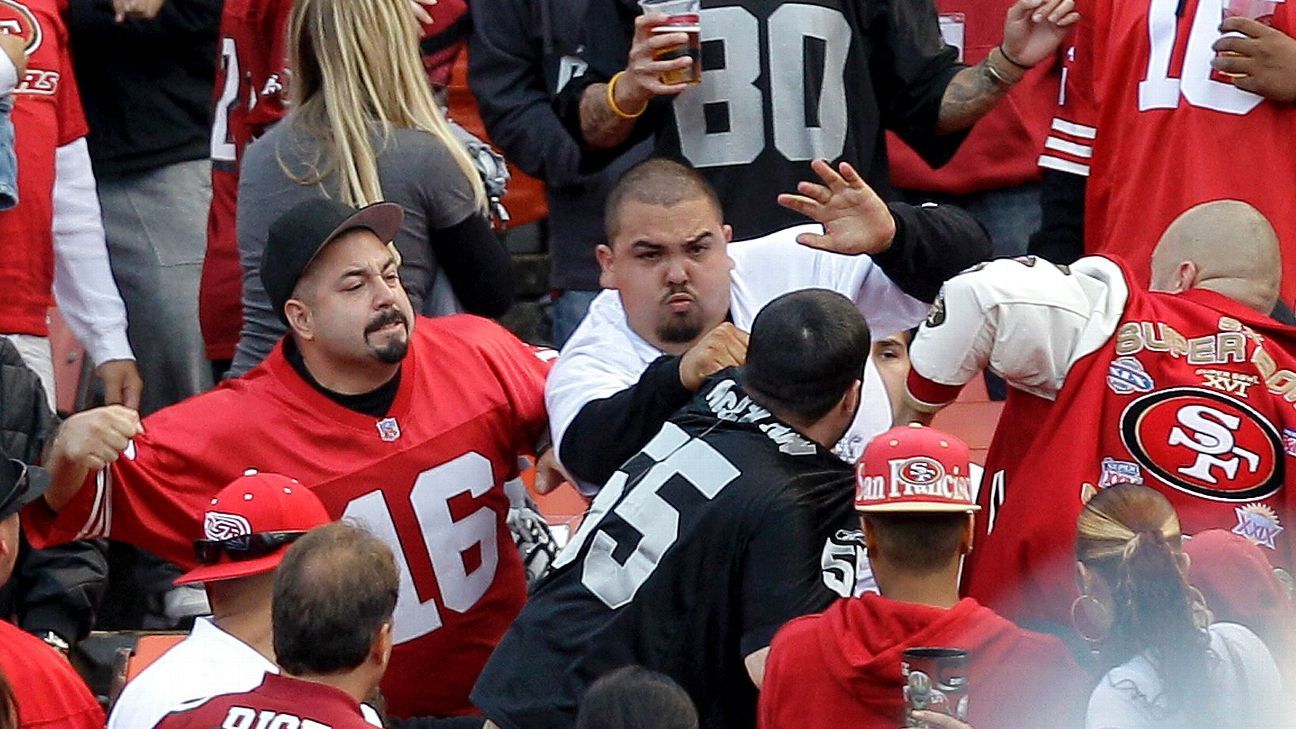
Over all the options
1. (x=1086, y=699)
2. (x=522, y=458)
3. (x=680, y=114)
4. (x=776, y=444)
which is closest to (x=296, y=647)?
(x=776, y=444)

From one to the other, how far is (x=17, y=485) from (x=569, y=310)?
6.88 feet

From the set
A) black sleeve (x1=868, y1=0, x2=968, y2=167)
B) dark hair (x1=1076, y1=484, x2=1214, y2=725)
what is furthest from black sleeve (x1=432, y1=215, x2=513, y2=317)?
dark hair (x1=1076, y1=484, x2=1214, y2=725)

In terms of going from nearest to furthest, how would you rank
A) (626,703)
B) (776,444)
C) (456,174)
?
1. (626,703)
2. (776,444)
3. (456,174)

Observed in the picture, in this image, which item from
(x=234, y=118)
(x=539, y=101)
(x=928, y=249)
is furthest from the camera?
(x=234, y=118)

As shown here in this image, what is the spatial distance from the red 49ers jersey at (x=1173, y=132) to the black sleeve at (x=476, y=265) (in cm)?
147

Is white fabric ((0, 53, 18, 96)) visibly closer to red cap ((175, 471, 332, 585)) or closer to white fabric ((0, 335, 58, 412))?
white fabric ((0, 335, 58, 412))

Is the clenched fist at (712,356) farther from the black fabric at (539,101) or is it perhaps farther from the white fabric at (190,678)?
the black fabric at (539,101)

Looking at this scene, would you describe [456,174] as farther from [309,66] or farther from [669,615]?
[669,615]

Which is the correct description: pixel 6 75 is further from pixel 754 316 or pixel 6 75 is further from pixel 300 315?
pixel 754 316

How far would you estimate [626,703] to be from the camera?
140 inches

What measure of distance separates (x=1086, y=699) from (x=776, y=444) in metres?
0.82

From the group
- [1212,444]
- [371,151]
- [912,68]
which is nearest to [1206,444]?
[1212,444]

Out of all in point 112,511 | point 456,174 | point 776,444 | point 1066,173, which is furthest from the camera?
point 1066,173

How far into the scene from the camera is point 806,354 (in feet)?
14.5
